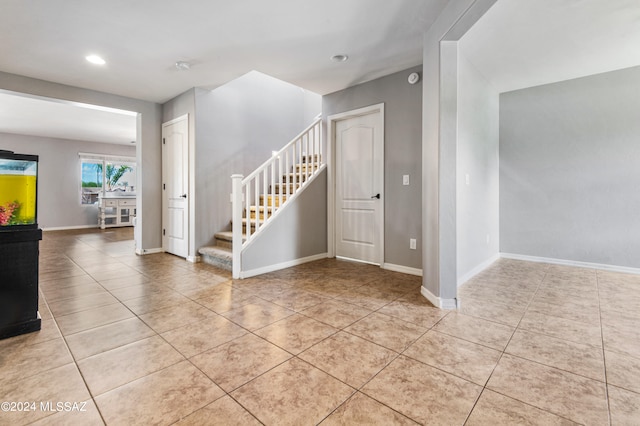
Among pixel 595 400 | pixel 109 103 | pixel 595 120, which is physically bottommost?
pixel 595 400

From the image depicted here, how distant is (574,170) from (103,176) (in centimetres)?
1104

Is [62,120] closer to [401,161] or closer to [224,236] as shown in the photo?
[224,236]

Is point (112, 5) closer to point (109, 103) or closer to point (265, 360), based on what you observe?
point (109, 103)

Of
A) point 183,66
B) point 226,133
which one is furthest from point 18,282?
point 226,133

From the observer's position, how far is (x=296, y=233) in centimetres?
407

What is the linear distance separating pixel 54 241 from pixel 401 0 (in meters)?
7.50

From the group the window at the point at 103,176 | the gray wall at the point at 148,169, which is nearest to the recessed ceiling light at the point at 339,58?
the gray wall at the point at 148,169

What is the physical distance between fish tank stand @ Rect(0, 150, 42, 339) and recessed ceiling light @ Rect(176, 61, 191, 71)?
195cm

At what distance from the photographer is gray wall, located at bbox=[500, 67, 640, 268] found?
3719 mm

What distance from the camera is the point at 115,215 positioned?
8789 mm

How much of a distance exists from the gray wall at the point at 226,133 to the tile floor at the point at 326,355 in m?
1.52

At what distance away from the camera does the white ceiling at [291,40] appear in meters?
2.45

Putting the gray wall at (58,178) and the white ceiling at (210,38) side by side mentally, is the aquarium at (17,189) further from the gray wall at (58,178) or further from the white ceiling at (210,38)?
the gray wall at (58,178)

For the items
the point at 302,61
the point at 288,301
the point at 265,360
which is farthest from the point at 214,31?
the point at 265,360
